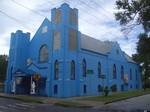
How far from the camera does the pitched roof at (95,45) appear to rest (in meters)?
44.3

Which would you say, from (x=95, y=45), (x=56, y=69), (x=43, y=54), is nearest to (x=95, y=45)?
(x=95, y=45)

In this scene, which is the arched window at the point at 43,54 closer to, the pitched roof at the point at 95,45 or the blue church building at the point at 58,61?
the blue church building at the point at 58,61

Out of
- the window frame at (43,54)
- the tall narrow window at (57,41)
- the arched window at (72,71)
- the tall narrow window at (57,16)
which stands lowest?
the arched window at (72,71)

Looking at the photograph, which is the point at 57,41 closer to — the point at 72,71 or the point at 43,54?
the point at 43,54

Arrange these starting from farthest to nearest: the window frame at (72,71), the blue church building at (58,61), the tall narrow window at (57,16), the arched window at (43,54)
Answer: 1. the arched window at (43,54)
2. the tall narrow window at (57,16)
3. the window frame at (72,71)
4. the blue church building at (58,61)

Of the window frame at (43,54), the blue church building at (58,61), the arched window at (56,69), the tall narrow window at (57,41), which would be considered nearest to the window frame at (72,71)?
the blue church building at (58,61)

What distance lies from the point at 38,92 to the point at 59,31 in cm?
905

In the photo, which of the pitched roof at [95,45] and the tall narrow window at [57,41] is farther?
the pitched roof at [95,45]

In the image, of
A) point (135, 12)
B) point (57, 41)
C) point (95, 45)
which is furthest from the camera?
point (95, 45)

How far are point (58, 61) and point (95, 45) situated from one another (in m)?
12.5

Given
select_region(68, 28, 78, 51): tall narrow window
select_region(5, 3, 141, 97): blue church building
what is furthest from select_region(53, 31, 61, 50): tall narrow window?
select_region(68, 28, 78, 51): tall narrow window

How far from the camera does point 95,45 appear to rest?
4816cm

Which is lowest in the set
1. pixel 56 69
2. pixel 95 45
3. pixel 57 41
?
pixel 56 69

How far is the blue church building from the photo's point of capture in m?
37.2
